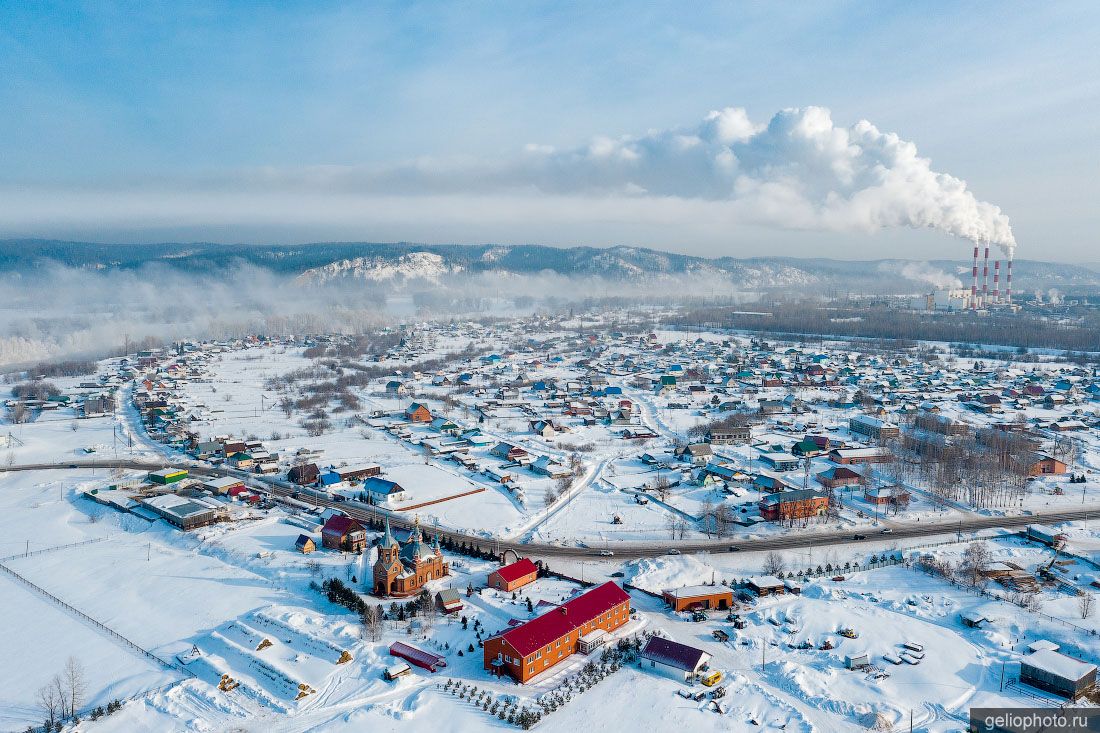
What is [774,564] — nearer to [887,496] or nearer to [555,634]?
[887,496]

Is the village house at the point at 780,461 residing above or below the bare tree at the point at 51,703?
above

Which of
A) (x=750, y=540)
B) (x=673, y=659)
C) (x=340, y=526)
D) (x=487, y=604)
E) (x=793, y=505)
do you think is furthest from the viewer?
(x=793, y=505)

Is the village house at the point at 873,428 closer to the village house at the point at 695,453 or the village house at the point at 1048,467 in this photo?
the village house at the point at 1048,467

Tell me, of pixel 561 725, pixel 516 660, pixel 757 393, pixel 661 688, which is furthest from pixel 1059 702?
pixel 757 393

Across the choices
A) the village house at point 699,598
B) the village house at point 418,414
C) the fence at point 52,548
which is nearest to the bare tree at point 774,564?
the village house at point 699,598

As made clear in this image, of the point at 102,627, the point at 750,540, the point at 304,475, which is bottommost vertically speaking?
the point at 102,627

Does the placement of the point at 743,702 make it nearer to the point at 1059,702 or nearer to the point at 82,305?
the point at 1059,702

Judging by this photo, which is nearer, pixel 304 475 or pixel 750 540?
pixel 750 540

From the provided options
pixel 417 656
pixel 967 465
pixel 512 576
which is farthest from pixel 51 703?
pixel 967 465
